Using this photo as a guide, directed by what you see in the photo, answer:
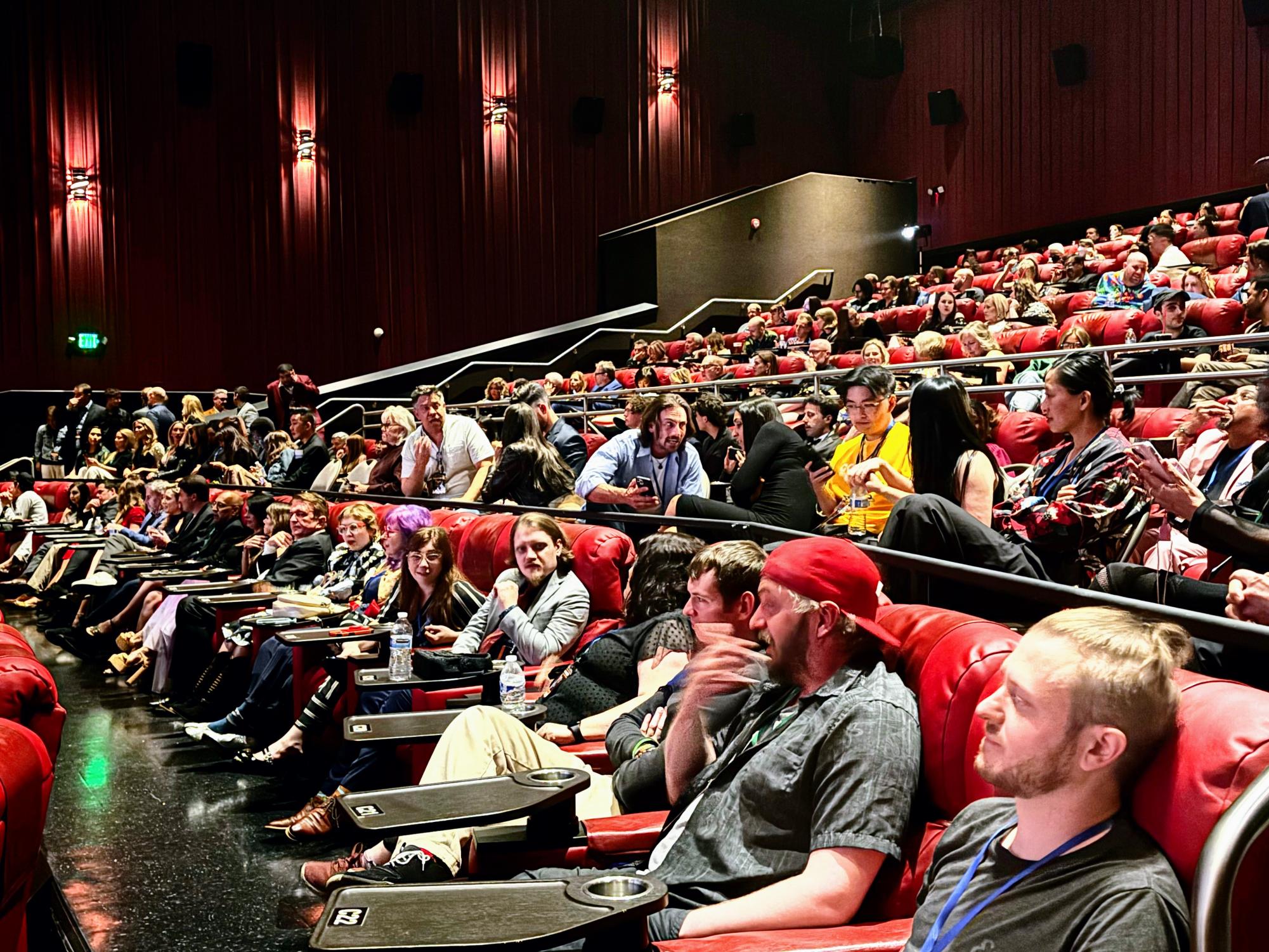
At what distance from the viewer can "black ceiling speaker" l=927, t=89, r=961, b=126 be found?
14.2m

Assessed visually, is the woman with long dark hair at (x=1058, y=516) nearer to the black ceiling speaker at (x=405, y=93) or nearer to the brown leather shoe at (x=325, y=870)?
the brown leather shoe at (x=325, y=870)

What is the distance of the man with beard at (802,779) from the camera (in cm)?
165

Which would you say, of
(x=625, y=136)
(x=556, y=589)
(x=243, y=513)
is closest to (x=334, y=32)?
(x=625, y=136)

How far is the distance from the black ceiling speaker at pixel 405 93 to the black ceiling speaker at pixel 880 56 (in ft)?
18.9

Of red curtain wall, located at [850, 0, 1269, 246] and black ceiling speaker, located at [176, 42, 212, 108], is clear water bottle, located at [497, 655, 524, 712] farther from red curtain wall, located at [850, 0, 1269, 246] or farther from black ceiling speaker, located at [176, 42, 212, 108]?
black ceiling speaker, located at [176, 42, 212, 108]

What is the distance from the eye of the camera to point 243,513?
6621mm

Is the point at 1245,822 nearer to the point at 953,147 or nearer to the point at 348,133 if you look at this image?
the point at 348,133

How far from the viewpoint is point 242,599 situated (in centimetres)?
486

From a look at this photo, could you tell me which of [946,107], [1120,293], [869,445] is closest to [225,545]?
[869,445]

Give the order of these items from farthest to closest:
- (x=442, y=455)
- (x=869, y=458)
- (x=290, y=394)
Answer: (x=290, y=394), (x=442, y=455), (x=869, y=458)

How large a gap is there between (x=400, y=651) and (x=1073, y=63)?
12.1 meters

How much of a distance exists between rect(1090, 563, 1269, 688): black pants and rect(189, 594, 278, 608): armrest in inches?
135

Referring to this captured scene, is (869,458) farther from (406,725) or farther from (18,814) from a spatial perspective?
(18,814)

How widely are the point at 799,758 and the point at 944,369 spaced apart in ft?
14.9
